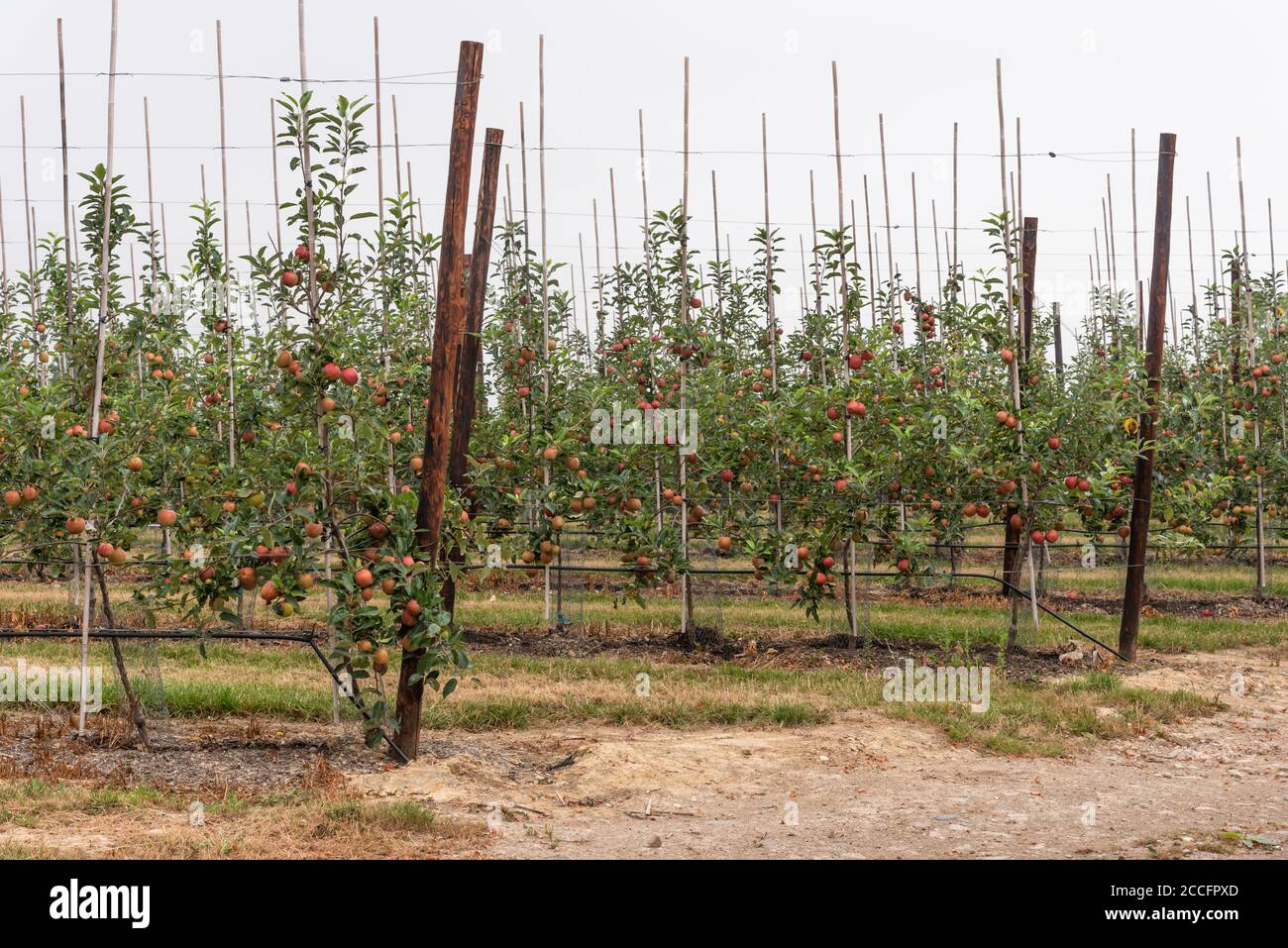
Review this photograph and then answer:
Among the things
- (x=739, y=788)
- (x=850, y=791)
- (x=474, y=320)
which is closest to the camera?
(x=850, y=791)

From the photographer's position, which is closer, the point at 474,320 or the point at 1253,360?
the point at 474,320

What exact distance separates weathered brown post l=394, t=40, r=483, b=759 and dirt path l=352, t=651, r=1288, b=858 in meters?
0.58

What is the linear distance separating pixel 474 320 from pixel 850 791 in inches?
175

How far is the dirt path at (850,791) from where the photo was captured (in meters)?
6.30

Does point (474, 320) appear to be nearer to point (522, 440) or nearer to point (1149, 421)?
point (522, 440)

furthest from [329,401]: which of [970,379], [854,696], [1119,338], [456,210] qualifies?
[1119,338]

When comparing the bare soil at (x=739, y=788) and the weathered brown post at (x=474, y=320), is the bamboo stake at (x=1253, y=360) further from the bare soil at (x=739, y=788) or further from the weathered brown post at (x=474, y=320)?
the weathered brown post at (x=474, y=320)

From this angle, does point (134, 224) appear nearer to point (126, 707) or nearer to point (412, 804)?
point (126, 707)

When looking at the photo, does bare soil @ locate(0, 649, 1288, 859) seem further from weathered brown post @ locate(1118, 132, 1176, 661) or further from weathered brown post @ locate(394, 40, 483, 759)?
weathered brown post @ locate(1118, 132, 1176, 661)

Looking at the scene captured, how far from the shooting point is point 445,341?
7.64 meters

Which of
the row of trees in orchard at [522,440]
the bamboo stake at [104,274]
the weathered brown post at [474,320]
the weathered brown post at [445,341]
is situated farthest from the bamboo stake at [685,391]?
the bamboo stake at [104,274]

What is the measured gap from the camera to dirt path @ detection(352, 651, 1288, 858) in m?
6.30

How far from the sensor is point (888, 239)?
15.0 meters

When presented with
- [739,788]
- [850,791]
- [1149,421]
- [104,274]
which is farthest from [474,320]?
[1149,421]
